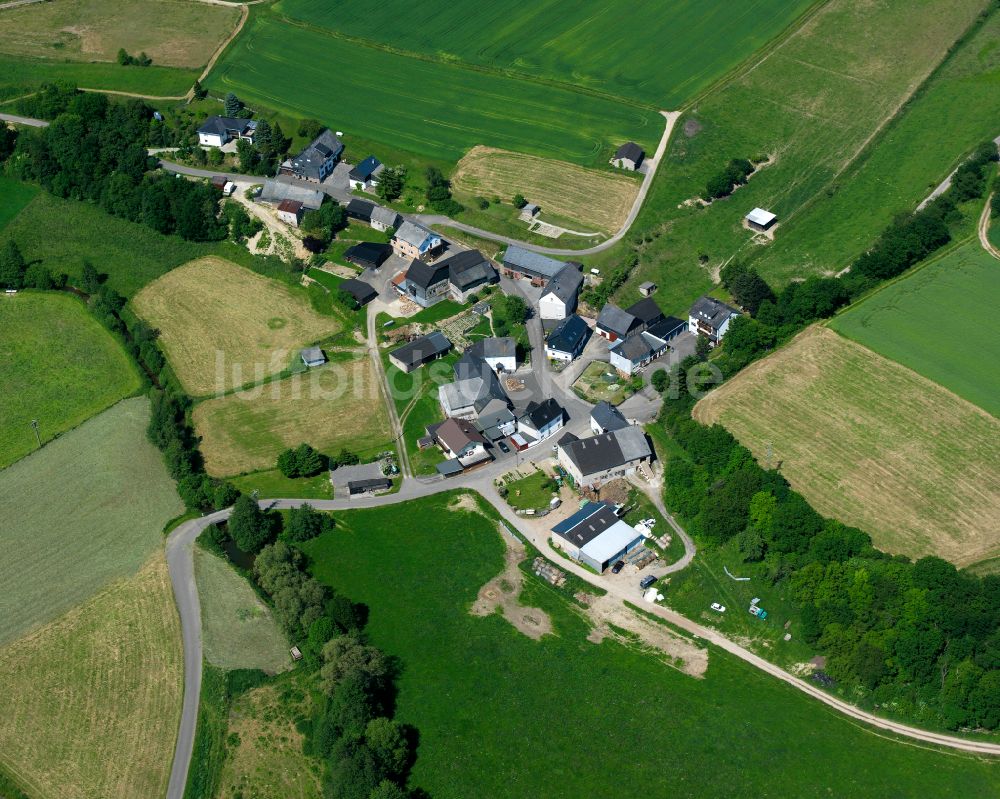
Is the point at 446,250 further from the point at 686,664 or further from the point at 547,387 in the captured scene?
the point at 686,664

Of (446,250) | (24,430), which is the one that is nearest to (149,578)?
(24,430)

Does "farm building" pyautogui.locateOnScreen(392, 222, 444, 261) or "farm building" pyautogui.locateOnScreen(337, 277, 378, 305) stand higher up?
"farm building" pyautogui.locateOnScreen(392, 222, 444, 261)

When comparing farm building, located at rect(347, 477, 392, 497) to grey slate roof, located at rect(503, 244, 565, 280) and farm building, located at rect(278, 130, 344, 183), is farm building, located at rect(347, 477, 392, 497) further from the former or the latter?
farm building, located at rect(278, 130, 344, 183)

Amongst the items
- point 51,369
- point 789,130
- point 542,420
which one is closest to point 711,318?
point 542,420

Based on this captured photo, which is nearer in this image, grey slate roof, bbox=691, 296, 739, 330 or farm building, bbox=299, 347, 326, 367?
farm building, bbox=299, 347, 326, 367

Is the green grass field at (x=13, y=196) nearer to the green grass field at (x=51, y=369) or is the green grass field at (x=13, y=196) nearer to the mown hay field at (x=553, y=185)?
the green grass field at (x=51, y=369)

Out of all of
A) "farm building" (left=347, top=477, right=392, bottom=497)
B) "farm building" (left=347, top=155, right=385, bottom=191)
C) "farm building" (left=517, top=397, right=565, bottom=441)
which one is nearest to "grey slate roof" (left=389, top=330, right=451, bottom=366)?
"farm building" (left=517, top=397, right=565, bottom=441)

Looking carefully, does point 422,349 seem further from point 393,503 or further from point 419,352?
point 393,503
